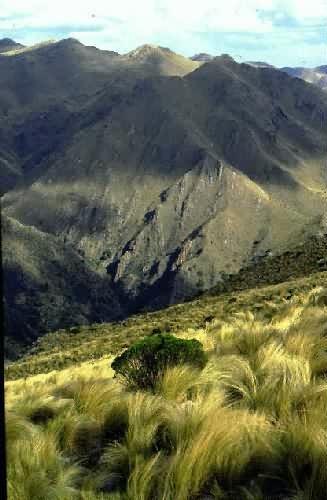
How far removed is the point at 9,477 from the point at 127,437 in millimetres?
1167

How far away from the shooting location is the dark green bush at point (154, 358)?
8.73 m

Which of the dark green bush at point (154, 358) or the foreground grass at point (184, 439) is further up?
the foreground grass at point (184, 439)

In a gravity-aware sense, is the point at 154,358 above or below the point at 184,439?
below

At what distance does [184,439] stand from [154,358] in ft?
13.2

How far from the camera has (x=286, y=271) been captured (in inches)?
2184

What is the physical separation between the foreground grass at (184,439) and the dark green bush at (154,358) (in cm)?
89

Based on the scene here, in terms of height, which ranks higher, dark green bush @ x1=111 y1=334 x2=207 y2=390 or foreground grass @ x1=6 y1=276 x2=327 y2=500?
foreground grass @ x1=6 y1=276 x2=327 y2=500

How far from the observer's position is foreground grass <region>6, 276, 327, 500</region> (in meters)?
4.54

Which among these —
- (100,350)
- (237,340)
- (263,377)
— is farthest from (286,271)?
(263,377)

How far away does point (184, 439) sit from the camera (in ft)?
17.3

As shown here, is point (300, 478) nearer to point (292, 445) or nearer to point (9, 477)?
point (292, 445)

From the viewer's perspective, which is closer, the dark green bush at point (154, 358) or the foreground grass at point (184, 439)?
the foreground grass at point (184, 439)

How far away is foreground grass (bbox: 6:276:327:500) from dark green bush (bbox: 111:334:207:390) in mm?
886

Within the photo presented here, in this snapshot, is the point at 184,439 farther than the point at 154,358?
No
